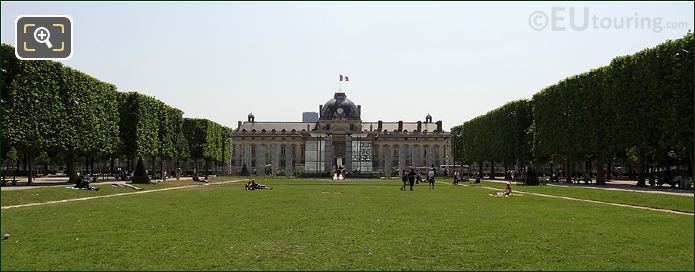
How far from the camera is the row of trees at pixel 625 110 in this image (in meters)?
41.9

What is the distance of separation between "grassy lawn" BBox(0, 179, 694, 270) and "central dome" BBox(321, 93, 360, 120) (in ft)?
515

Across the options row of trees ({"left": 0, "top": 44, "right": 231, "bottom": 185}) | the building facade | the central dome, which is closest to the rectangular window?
the building facade

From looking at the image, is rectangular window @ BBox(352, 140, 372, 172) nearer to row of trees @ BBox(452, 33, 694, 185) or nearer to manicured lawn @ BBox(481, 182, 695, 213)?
row of trees @ BBox(452, 33, 694, 185)

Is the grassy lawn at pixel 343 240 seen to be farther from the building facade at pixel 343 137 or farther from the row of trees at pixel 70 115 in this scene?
the building facade at pixel 343 137

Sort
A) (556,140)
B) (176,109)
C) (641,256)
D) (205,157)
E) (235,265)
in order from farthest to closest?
(205,157) → (176,109) → (556,140) → (641,256) → (235,265)

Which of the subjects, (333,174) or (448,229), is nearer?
(448,229)

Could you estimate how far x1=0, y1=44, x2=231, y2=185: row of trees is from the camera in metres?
43.9

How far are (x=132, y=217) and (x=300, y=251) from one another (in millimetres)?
10473

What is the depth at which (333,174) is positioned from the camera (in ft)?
316

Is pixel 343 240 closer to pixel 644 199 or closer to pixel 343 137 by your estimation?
pixel 644 199

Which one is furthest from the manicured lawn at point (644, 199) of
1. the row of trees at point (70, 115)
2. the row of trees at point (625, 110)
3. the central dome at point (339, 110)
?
the central dome at point (339, 110)

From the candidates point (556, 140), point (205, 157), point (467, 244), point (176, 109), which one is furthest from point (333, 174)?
point (467, 244)

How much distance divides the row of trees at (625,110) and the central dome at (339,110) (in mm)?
109077

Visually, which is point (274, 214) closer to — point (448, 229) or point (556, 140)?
point (448, 229)
